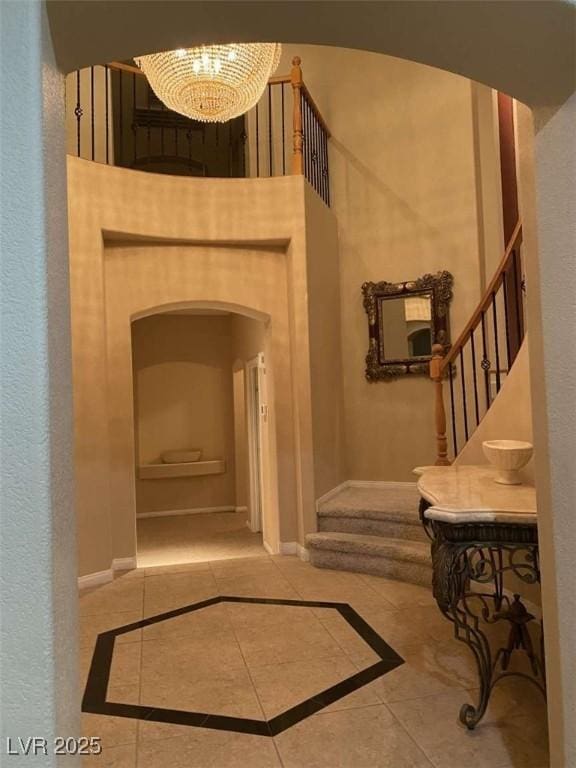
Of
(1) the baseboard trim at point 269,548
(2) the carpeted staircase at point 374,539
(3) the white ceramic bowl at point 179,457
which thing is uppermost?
(3) the white ceramic bowl at point 179,457

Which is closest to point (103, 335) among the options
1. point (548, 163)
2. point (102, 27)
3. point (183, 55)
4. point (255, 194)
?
point (255, 194)

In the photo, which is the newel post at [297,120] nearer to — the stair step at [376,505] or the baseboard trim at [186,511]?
the stair step at [376,505]

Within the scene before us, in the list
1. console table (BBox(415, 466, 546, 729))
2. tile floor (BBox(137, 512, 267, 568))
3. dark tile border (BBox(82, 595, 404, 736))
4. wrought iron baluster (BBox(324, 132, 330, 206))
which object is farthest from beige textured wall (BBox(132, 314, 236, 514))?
console table (BBox(415, 466, 546, 729))

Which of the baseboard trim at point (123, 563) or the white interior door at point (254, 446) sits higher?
the white interior door at point (254, 446)

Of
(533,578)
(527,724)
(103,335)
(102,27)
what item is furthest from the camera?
(103,335)

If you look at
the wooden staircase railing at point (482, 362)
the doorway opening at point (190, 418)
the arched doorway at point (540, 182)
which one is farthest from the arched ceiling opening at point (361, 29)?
the doorway opening at point (190, 418)

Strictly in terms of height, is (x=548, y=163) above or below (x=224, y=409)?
above

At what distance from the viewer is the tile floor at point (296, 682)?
2.11m

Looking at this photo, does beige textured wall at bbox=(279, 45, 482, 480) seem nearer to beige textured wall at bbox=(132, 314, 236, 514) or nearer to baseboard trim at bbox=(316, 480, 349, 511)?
baseboard trim at bbox=(316, 480, 349, 511)

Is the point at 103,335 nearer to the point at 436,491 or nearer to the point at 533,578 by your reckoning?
the point at 436,491

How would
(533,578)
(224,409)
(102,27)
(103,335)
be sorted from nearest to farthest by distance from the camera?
(102,27)
(533,578)
(103,335)
(224,409)

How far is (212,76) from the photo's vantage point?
3.24 m

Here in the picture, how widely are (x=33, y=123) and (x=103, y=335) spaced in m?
3.45

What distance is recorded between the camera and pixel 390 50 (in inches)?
54.9
